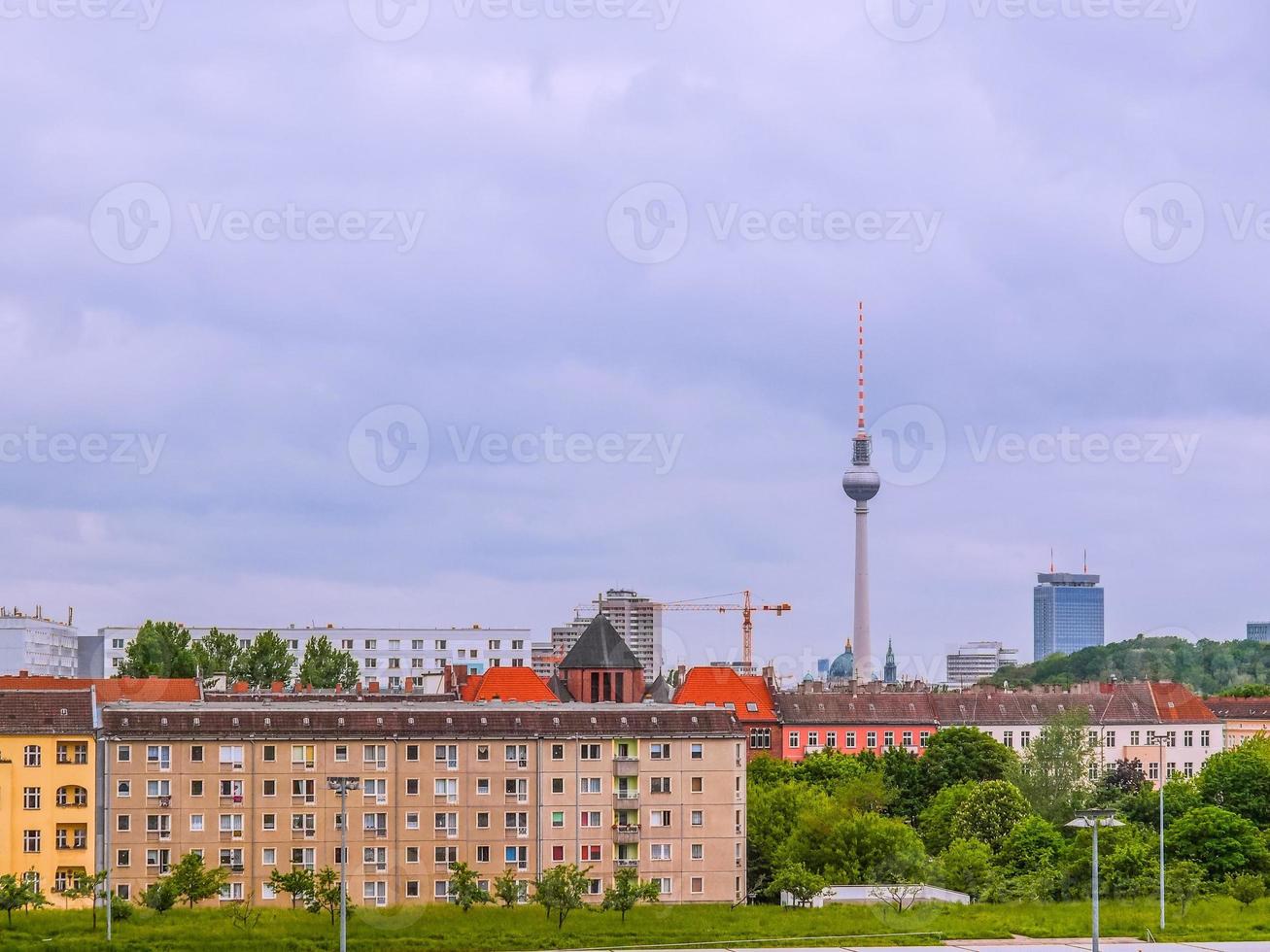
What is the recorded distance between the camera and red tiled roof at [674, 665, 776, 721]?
436ft

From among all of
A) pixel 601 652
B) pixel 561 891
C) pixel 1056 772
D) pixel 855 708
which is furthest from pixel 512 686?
pixel 561 891

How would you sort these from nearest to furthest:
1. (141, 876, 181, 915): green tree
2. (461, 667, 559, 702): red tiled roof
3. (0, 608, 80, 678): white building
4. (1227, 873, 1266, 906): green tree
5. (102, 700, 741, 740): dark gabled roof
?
(141, 876, 181, 915): green tree → (1227, 873, 1266, 906): green tree → (102, 700, 741, 740): dark gabled roof → (461, 667, 559, 702): red tiled roof → (0, 608, 80, 678): white building

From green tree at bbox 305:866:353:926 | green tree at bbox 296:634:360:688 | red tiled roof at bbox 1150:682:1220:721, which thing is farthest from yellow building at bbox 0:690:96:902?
red tiled roof at bbox 1150:682:1220:721

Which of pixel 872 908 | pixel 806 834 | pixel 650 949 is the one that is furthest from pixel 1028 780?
pixel 650 949

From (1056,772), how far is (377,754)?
4722 centimetres

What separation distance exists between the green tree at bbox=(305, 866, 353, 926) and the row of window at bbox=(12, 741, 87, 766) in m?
11.1

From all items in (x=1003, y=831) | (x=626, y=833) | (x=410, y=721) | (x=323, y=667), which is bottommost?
(x=1003, y=831)

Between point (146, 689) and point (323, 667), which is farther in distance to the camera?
point (323, 667)

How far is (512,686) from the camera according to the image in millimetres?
125688

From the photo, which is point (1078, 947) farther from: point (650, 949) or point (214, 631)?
point (214, 631)

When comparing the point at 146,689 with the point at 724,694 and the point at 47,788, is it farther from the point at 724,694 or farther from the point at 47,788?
the point at 47,788

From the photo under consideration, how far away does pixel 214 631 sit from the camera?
491 feet

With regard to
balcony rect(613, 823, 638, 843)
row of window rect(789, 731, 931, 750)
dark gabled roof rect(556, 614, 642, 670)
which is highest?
dark gabled roof rect(556, 614, 642, 670)

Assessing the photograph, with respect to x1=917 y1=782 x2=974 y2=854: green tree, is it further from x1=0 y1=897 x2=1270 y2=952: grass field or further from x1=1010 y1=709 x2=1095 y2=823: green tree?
x1=0 y1=897 x2=1270 y2=952: grass field
